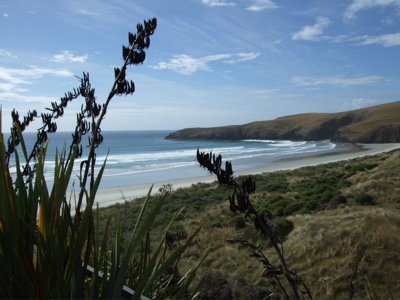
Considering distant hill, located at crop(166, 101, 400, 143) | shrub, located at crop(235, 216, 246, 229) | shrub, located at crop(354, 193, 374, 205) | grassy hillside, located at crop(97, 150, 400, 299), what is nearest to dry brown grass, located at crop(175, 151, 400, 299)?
grassy hillside, located at crop(97, 150, 400, 299)

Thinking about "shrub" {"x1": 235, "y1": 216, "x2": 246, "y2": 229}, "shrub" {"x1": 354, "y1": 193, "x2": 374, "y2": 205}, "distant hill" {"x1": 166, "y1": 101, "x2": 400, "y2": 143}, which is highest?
"distant hill" {"x1": 166, "y1": 101, "x2": 400, "y2": 143}

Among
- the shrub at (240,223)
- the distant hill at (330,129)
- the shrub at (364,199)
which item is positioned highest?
the distant hill at (330,129)

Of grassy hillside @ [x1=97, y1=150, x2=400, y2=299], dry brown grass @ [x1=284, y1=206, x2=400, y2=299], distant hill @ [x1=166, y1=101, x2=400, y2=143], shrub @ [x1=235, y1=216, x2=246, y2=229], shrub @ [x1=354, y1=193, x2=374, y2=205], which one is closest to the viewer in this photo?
grassy hillside @ [x1=97, y1=150, x2=400, y2=299]

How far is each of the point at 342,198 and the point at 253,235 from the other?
5.72 m

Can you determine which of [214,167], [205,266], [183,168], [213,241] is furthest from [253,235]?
[183,168]

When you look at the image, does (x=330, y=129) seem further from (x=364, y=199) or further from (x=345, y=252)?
(x=345, y=252)

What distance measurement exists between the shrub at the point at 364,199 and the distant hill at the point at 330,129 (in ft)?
232

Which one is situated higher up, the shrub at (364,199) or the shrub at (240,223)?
the shrub at (364,199)

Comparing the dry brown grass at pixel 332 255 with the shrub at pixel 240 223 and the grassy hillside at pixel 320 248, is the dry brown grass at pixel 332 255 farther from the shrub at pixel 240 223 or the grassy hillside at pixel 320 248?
the shrub at pixel 240 223

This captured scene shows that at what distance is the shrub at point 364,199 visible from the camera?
13841 millimetres

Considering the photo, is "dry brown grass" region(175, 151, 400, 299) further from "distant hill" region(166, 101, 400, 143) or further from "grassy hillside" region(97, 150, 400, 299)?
"distant hill" region(166, 101, 400, 143)

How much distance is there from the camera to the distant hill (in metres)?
81.1

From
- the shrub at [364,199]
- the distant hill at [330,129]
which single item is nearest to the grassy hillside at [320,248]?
the shrub at [364,199]

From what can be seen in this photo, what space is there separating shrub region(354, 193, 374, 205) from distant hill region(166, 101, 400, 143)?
70795 millimetres
